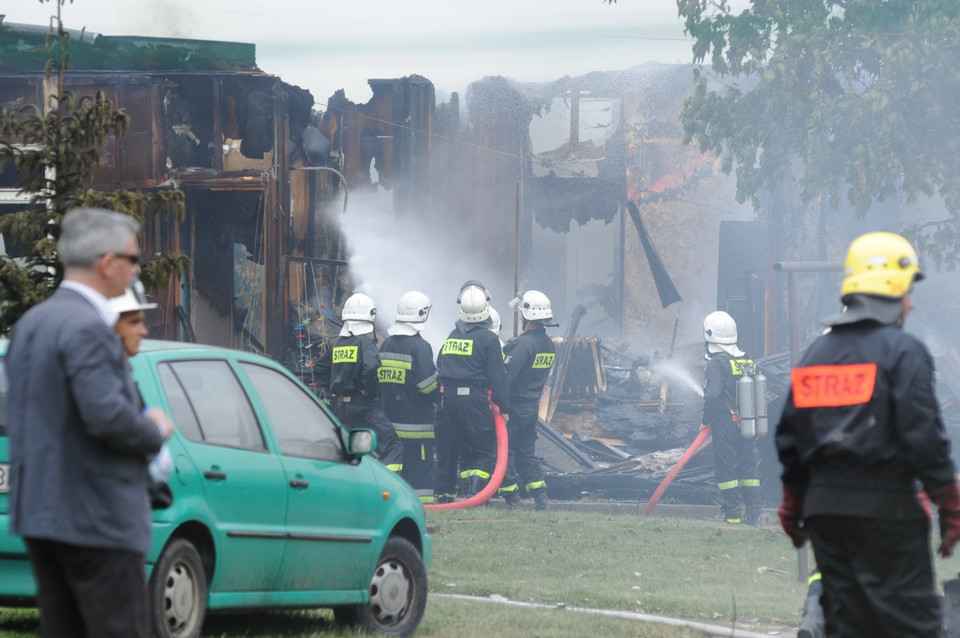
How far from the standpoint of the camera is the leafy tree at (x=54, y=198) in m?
7.34

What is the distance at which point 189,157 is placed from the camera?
722 inches

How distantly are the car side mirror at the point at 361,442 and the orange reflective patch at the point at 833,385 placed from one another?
259cm

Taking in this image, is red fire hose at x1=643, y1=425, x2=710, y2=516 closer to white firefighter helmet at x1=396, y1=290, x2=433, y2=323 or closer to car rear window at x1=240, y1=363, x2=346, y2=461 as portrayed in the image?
white firefighter helmet at x1=396, y1=290, x2=433, y2=323

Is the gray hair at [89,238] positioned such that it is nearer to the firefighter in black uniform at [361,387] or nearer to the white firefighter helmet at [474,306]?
the firefighter in black uniform at [361,387]

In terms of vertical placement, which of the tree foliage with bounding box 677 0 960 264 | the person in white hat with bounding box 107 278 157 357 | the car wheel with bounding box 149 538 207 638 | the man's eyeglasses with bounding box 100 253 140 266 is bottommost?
the car wheel with bounding box 149 538 207 638

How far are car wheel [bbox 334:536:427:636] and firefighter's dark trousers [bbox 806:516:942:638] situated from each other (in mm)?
2970

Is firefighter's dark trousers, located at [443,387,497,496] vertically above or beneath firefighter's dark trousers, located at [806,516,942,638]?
beneath

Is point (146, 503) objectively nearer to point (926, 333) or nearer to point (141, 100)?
point (141, 100)

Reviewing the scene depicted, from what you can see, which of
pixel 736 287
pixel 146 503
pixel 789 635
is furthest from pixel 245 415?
pixel 736 287

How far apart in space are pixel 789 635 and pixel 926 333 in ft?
62.5

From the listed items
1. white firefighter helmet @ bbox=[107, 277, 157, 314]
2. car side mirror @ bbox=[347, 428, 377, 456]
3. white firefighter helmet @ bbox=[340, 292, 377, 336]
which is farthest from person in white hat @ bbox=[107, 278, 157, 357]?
white firefighter helmet @ bbox=[340, 292, 377, 336]

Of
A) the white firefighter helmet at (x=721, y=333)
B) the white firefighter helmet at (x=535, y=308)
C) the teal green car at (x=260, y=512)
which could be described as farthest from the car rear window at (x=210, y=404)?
the white firefighter helmet at (x=721, y=333)

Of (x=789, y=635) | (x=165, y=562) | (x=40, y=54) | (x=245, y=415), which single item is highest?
(x=40, y=54)

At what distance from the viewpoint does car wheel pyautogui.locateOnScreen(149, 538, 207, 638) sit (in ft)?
16.5
